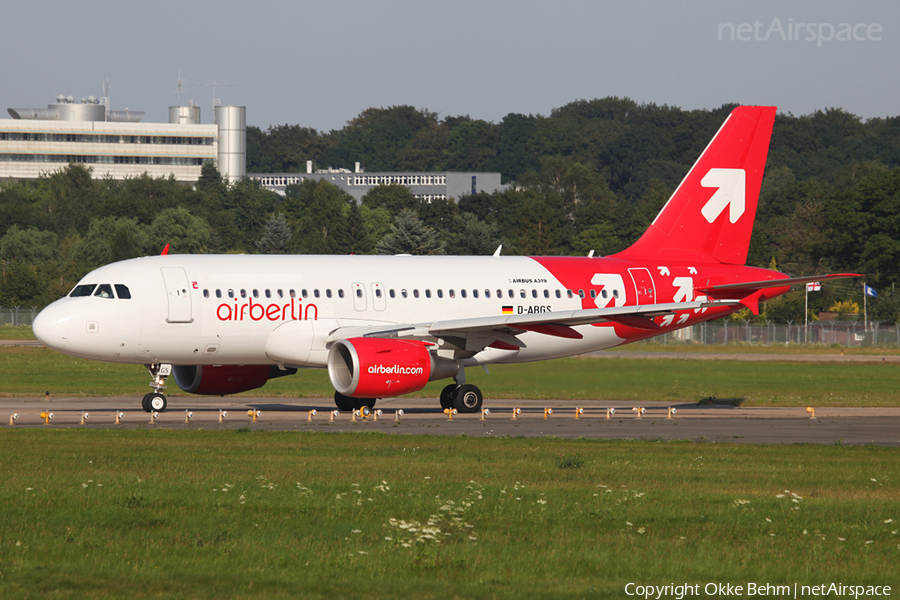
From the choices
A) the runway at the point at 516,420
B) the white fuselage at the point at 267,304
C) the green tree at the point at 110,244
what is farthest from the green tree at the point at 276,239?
the white fuselage at the point at 267,304

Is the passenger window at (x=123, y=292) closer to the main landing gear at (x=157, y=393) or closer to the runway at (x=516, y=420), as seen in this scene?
the main landing gear at (x=157, y=393)

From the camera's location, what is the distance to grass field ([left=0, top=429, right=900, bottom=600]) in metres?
11.1

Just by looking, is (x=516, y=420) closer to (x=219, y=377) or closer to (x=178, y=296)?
(x=219, y=377)

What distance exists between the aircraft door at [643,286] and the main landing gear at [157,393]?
45.7ft

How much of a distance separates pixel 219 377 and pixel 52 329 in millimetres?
5262

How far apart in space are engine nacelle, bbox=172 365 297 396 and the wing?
3282 millimetres

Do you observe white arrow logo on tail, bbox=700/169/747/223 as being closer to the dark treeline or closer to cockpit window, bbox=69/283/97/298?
cockpit window, bbox=69/283/97/298

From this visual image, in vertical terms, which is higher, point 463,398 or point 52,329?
point 52,329

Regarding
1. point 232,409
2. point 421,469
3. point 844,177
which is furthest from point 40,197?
point 421,469

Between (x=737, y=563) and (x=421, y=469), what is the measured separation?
307 inches

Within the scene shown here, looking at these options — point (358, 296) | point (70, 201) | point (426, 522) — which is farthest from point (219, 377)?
point (70, 201)

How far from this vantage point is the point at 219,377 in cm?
3353

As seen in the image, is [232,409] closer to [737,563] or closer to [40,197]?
[737,563]

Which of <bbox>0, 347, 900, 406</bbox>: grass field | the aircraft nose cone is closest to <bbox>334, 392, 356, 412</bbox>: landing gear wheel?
→ <bbox>0, 347, 900, 406</bbox>: grass field
